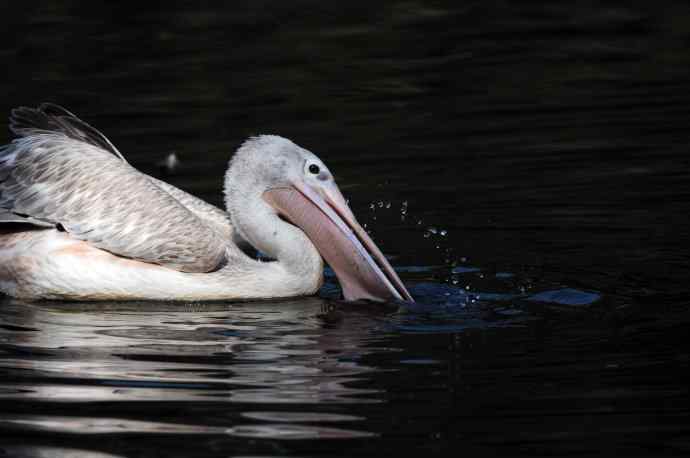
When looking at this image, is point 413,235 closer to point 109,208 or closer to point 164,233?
point 164,233

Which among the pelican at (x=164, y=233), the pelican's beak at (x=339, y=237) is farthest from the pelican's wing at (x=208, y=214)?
the pelican's beak at (x=339, y=237)

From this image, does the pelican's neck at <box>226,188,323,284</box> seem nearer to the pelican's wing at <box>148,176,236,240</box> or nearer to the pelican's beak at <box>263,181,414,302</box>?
the pelican's beak at <box>263,181,414,302</box>

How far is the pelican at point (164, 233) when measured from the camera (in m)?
7.16

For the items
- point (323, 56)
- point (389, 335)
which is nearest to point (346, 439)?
point (389, 335)

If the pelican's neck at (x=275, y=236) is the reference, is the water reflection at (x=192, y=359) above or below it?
below

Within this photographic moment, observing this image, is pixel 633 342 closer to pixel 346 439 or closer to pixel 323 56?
pixel 346 439

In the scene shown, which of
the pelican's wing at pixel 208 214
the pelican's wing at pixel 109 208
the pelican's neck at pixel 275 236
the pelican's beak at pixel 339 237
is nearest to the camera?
the pelican's beak at pixel 339 237

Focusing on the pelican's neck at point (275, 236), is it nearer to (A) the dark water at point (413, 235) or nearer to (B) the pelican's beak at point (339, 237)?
(B) the pelican's beak at point (339, 237)

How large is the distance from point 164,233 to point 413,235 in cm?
162

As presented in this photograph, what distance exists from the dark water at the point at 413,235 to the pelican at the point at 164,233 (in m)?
0.13

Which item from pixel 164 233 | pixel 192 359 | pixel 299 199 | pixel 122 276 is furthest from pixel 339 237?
pixel 192 359

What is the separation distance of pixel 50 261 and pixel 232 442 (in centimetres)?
261

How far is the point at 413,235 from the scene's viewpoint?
821 centimetres

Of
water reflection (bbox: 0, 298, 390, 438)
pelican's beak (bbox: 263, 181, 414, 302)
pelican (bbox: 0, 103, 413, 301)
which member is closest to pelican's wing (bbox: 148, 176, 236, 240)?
pelican (bbox: 0, 103, 413, 301)
